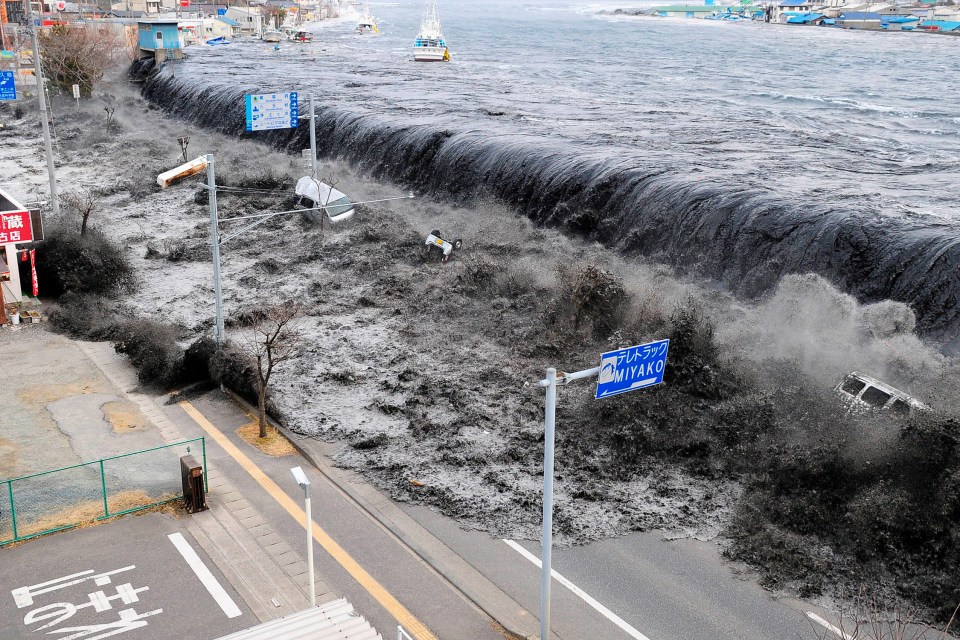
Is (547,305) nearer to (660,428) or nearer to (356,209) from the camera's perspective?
(660,428)

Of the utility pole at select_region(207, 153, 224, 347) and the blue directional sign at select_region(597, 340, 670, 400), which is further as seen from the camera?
the utility pole at select_region(207, 153, 224, 347)

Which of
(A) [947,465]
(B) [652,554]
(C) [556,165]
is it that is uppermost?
(C) [556,165]

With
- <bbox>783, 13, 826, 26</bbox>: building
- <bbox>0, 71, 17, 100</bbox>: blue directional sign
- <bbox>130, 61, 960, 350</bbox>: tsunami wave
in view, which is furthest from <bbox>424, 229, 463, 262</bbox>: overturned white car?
<bbox>783, 13, 826, 26</bbox>: building

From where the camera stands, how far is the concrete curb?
1535cm

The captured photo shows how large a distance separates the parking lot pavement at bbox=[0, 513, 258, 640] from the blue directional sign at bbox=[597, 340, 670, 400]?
7.49 m

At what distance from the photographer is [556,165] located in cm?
4178

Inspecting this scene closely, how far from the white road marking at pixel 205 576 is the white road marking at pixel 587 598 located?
561 centimetres

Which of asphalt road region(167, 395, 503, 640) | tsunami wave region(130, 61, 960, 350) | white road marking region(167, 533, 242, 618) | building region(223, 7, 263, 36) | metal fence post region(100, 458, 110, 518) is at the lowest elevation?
asphalt road region(167, 395, 503, 640)

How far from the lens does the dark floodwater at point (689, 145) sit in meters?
31.2

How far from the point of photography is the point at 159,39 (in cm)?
8394

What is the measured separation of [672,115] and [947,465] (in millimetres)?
45382

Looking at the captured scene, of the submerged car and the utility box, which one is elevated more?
the submerged car

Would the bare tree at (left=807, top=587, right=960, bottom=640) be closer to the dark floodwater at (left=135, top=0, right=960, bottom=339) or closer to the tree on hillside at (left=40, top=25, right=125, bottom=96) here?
the dark floodwater at (left=135, top=0, right=960, bottom=339)

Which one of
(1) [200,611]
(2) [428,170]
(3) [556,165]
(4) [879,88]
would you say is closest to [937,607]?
(1) [200,611]
